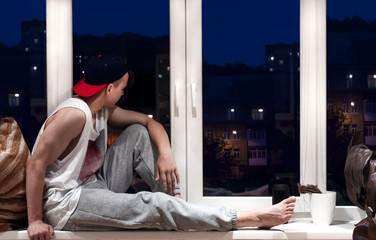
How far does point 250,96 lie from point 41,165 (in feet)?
3.49

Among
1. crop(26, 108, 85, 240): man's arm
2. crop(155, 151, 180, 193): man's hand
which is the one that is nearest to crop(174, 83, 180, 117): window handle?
crop(155, 151, 180, 193): man's hand

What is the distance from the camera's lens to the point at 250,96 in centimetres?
245

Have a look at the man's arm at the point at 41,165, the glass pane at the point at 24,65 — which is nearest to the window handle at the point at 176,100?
the man's arm at the point at 41,165

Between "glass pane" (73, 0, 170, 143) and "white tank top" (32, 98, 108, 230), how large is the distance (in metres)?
0.33

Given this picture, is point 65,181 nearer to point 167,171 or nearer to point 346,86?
point 167,171

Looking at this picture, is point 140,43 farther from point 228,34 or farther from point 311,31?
point 311,31

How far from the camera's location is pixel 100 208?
200 cm

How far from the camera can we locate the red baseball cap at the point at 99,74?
2.14 meters

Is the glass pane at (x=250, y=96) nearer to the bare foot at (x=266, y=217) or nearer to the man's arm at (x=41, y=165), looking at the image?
the bare foot at (x=266, y=217)

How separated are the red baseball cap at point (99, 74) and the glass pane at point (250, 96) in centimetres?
47

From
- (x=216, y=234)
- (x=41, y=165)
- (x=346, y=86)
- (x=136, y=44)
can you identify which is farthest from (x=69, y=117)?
(x=346, y=86)

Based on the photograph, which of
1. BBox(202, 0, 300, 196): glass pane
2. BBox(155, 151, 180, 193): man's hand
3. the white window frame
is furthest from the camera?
BBox(202, 0, 300, 196): glass pane

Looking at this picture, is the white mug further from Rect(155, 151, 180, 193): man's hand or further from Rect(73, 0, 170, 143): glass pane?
Rect(73, 0, 170, 143): glass pane

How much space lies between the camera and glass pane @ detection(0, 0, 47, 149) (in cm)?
244
